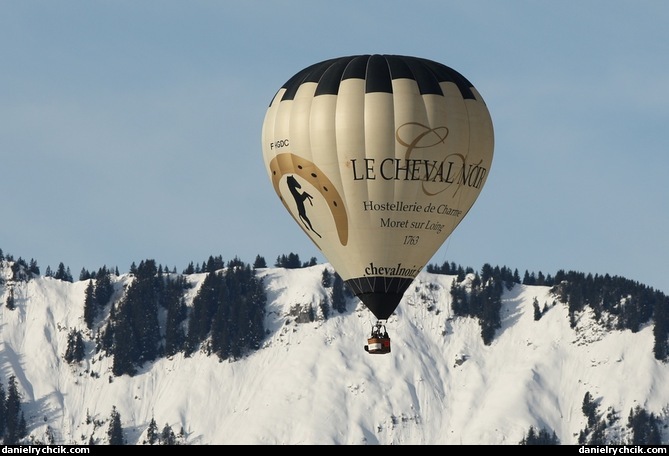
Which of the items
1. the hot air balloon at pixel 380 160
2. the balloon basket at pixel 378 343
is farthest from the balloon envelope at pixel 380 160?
the balloon basket at pixel 378 343

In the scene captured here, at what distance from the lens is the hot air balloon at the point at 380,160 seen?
7356 cm

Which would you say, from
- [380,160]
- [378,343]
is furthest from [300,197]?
[378,343]

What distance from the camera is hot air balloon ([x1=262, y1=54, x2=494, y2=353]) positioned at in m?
73.6

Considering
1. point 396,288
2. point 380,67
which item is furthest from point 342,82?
point 396,288

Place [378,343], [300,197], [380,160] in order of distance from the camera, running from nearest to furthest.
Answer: [378,343], [380,160], [300,197]

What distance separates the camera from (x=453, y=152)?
244 ft

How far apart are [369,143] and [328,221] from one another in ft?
13.7

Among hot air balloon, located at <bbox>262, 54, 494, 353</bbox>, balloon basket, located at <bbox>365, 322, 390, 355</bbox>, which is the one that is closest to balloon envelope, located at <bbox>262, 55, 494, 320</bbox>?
hot air balloon, located at <bbox>262, 54, 494, 353</bbox>

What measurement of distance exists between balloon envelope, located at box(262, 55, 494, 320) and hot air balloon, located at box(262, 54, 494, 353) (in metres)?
0.04

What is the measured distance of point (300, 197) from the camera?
75875 millimetres

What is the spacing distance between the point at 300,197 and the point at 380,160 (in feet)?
14.6

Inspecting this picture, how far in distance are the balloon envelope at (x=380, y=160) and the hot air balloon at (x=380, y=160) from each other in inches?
1.7

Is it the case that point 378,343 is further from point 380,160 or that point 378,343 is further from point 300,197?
point 300,197
